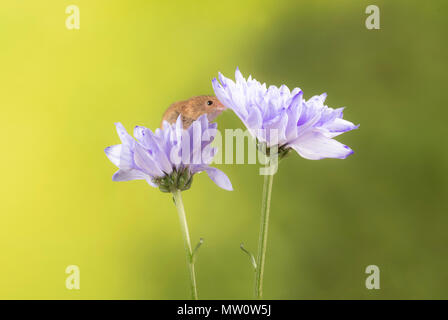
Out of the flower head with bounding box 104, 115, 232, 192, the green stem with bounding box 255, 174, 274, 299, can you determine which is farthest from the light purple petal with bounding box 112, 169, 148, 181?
the green stem with bounding box 255, 174, 274, 299

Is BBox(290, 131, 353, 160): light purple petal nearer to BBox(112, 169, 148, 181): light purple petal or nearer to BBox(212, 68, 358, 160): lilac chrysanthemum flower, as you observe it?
BBox(212, 68, 358, 160): lilac chrysanthemum flower

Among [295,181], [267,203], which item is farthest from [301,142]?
[295,181]

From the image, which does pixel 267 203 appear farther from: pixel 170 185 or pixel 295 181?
pixel 295 181

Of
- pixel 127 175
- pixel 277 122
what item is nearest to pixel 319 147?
pixel 277 122

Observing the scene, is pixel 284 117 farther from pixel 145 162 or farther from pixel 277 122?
pixel 145 162

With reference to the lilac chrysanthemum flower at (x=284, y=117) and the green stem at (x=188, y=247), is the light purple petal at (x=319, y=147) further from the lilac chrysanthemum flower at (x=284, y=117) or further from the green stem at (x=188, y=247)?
the green stem at (x=188, y=247)
